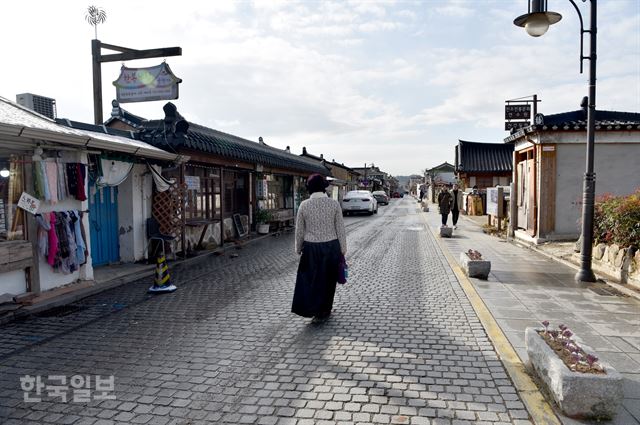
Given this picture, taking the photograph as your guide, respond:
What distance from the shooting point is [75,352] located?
16.0ft

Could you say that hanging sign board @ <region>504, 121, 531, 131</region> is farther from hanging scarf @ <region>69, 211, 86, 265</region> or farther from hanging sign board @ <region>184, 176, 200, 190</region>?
hanging scarf @ <region>69, 211, 86, 265</region>

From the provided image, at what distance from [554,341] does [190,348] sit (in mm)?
3601

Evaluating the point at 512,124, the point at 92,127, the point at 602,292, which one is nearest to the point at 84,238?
the point at 92,127

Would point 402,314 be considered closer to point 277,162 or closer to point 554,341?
point 554,341

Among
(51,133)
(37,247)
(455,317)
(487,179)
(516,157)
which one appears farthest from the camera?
(487,179)

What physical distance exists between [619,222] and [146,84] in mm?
10889

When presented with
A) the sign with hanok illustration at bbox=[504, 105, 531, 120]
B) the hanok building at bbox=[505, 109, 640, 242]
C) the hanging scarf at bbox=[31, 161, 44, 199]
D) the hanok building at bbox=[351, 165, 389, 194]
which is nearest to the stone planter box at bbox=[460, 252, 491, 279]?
the hanok building at bbox=[505, 109, 640, 242]

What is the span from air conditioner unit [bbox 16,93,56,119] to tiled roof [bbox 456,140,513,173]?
1095 inches

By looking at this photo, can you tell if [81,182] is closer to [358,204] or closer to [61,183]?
[61,183]

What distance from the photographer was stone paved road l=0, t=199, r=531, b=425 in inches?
138

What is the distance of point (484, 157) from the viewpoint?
34.3 meters

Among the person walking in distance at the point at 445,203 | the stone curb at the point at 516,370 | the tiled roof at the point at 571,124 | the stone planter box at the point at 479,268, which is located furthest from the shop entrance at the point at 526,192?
the stone curb at the point at 516,370

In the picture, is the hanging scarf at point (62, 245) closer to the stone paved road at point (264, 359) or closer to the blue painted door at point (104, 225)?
the stone paved road at point (264, 359)

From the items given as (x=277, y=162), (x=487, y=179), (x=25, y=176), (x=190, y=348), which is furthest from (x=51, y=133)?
(x=487, y=179)
